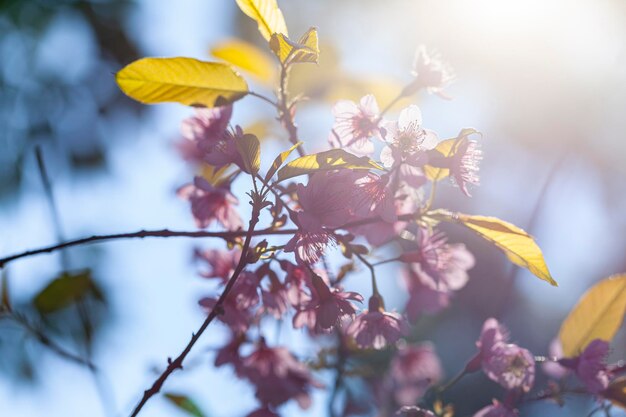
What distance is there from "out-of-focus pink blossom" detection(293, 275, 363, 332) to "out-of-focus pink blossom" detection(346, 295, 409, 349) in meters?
0.08

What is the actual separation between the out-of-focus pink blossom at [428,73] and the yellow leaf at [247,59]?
1.62 ft

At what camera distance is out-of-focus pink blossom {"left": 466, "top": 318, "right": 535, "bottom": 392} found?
1123 millimetres

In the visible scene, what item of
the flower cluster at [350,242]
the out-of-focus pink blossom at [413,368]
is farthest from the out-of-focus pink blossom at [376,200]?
the out-of-focus pink blossom at [413,368]

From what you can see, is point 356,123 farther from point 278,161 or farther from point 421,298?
point 421,298

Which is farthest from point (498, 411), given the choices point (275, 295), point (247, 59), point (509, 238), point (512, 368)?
point (247, 59)

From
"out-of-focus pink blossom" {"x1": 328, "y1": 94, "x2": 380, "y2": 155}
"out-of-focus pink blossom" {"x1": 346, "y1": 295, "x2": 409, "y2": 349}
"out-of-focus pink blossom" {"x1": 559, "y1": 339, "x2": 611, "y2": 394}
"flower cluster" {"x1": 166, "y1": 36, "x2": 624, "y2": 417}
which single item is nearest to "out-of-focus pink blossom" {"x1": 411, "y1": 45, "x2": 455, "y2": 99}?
"flower cluster" {"x1": 166, "y1": 36, "x2": 624, "y2": 417}

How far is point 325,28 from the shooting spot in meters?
3.55

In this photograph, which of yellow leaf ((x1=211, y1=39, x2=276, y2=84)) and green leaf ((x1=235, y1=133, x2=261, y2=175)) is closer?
green leaf ((x1=235, y1=133, x2=261, y2=175))

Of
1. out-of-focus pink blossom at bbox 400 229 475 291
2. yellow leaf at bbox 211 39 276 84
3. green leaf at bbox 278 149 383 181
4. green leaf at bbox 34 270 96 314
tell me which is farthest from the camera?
yellow leaf at bbox 211 39 276 84

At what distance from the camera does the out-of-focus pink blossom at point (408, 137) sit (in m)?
0.98

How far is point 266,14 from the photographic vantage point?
1047 mm

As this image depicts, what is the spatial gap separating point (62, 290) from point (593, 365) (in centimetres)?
103

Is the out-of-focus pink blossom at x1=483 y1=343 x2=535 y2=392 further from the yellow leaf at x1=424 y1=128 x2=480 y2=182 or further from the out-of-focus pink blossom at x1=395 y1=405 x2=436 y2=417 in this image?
the yellow leaf at x1=424 y1=128 x2=480 y2=182

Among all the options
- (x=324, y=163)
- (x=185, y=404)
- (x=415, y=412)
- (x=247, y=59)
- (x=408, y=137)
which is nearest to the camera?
(x=324, y=163)
